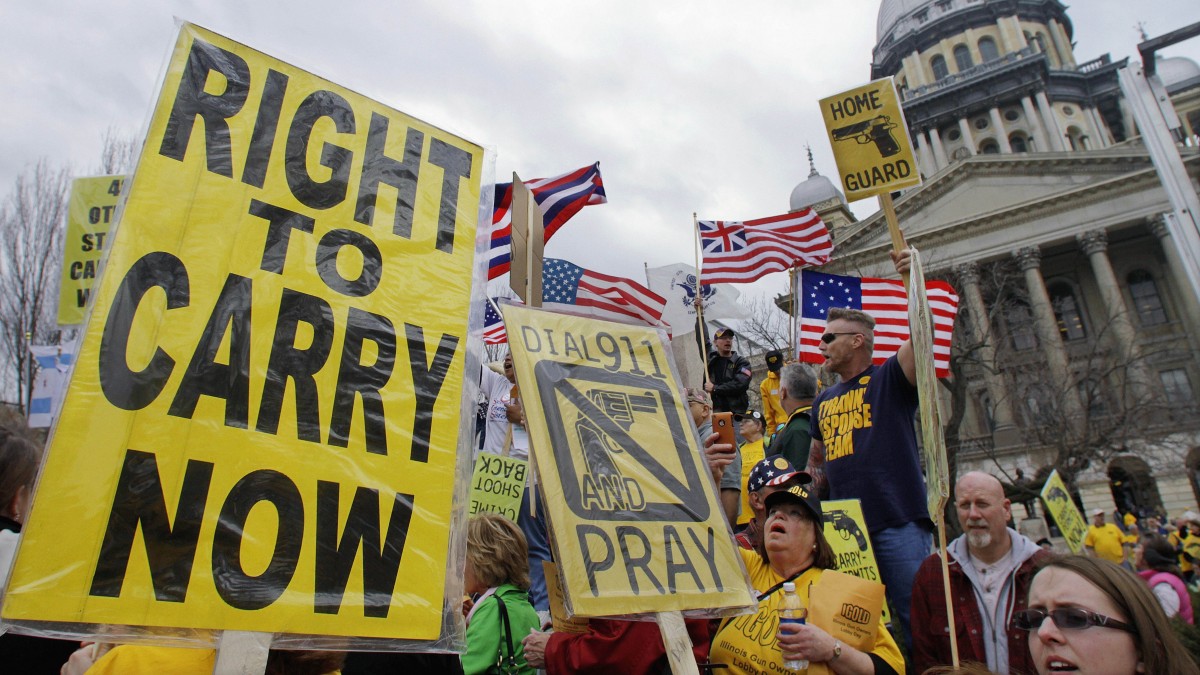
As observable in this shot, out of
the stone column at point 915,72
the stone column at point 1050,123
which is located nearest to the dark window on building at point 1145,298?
the stone column at point 1050,123

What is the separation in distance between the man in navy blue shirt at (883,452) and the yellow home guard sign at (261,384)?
235 centimetres

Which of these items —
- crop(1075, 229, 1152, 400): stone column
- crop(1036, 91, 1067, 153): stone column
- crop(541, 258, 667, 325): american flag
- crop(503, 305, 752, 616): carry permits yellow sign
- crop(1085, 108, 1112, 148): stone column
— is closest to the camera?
crop(503, 305, 752, 616): carry permits yellow sign

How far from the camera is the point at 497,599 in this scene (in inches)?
134

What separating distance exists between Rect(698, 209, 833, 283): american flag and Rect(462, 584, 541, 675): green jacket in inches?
248

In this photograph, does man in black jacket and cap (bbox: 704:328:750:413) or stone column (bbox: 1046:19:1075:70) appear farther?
stone column (bbox: 1046:19:1075:70)

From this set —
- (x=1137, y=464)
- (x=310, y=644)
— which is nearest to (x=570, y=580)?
(x=310, y=644)

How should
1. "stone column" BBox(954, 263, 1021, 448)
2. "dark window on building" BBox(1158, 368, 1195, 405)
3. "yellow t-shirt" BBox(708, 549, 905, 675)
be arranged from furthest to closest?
"dark window on building" BBox(1158, 368, 1195, 405) < "stone column" BBox(954, 263, 1021, 448) < "yellow t-shirt" BBox(708, 549, 905, 675)

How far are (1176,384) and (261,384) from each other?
41.3 meters

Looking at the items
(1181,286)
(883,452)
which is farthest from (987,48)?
(883,452)

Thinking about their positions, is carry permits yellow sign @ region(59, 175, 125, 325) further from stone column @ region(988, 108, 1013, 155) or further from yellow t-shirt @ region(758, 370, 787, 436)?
stone column @ region(988, 108, 1013, 155)

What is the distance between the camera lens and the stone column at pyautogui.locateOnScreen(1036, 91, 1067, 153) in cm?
4809

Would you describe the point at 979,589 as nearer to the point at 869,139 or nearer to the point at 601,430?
the point at 601,430

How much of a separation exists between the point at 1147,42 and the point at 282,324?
22.3 feet

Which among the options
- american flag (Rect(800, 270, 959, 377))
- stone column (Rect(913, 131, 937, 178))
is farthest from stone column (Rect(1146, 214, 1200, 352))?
american flag (Rect(800, 270, 959, 377))
